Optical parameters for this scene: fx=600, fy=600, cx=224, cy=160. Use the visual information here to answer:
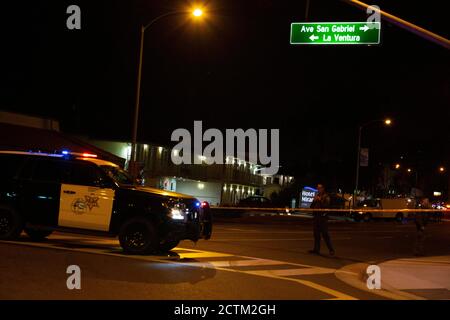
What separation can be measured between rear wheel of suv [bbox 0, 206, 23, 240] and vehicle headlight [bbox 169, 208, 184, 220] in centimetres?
348

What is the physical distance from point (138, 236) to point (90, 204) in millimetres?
1316

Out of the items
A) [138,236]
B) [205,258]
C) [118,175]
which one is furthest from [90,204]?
[205,258]

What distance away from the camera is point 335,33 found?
50.4ft

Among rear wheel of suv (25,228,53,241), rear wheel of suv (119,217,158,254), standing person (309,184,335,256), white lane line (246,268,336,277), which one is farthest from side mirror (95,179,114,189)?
standing person (309,184,335,256)

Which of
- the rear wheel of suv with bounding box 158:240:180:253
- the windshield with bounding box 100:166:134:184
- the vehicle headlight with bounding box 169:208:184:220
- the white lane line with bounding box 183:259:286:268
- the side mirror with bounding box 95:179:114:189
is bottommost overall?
the white lane line with bounding box 183:259:286:268

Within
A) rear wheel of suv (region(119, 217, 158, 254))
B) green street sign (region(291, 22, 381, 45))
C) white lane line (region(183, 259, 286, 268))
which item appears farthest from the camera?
green street sign (region(291, 22, 381, 45))

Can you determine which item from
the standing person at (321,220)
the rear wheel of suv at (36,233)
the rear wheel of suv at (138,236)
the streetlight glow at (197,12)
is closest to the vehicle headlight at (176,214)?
the rear wheel of suv at (138,236)

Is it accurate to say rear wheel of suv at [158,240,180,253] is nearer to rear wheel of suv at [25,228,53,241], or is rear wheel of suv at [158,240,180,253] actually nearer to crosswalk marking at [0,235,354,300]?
crosswalk marking at [0,235,354,300]

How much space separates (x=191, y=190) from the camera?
5194 centimetres

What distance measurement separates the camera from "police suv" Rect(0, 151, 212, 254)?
41.9 feet

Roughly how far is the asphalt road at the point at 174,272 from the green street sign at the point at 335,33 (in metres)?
5.60

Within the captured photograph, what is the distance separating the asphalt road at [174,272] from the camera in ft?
29.1

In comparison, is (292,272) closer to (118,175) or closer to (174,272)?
(174,272)
